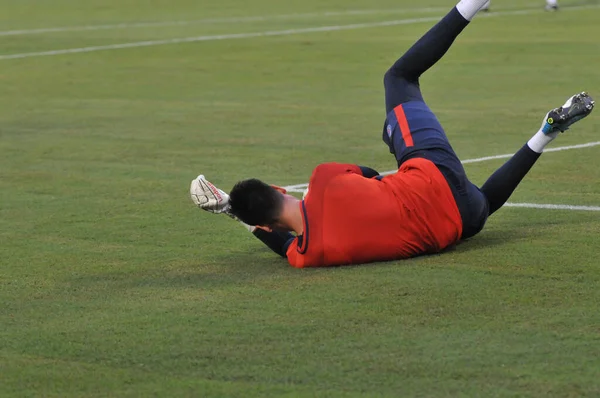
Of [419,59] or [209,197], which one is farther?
[419,59]

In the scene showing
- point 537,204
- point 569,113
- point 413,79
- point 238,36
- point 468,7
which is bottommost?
point 238,36

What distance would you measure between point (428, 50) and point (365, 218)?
1.88 m

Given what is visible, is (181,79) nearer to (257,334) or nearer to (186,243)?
(186,243)

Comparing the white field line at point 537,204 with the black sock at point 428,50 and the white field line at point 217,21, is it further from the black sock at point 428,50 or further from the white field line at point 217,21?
the white field line at point 217,21

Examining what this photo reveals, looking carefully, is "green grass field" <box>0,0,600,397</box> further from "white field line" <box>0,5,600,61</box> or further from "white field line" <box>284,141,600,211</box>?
"white field line" <box>0,5,600,61</box>

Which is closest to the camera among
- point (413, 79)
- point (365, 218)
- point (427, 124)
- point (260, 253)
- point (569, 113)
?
point (365, 218)

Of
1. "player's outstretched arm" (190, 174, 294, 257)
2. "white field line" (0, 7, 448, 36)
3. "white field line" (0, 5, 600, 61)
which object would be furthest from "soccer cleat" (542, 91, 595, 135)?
"white field line" (0, 7, 448, 36)

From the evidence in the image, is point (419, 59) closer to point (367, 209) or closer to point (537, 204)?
point (537, 204)

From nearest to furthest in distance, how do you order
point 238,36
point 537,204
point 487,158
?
point 537,204, point 487,158, point 238,36

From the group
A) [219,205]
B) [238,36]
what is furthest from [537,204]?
[238,36]

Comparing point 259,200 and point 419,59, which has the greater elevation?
point 419,59

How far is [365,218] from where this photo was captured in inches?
277

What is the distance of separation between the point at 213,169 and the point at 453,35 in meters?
2.54

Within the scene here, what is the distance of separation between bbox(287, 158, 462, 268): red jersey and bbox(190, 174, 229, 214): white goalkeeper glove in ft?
1.55
